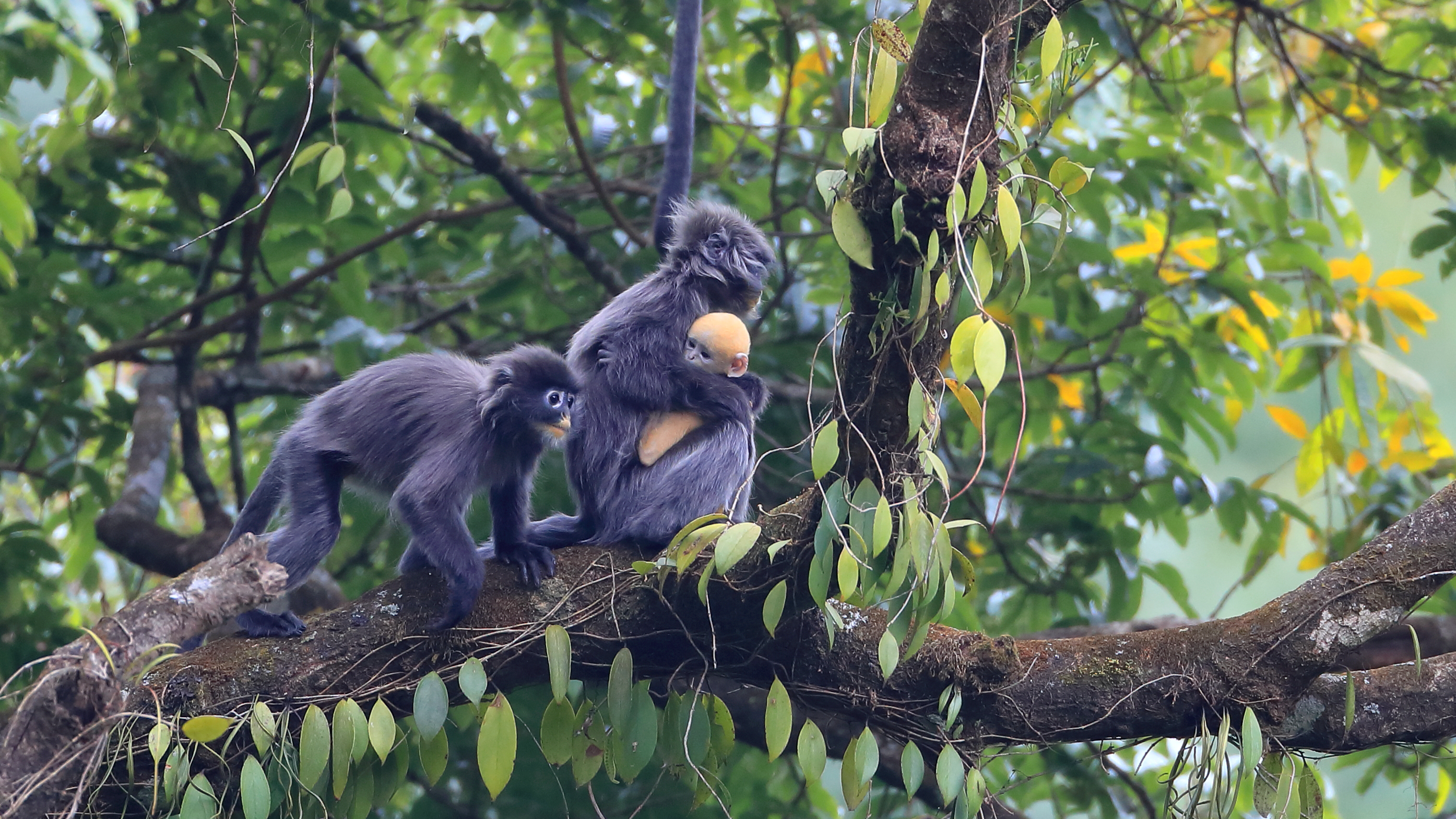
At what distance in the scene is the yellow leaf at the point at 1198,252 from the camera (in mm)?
4047

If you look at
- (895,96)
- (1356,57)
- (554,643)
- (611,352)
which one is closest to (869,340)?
(895,96)

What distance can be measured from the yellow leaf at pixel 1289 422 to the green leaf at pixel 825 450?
11.1ft

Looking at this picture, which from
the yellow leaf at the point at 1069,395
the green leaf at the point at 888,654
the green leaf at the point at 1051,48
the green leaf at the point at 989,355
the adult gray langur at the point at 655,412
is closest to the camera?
the green leaf at the point at 989,355

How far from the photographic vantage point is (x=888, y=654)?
71.9 inches

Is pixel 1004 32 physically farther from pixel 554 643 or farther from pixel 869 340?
pixel 554 643

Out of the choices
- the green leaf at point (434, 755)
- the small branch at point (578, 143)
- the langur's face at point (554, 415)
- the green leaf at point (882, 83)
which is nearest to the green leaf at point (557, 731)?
the green leaf at point (434, 755)

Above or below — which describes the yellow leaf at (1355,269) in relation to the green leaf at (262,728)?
above

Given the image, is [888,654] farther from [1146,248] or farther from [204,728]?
[1146,248]

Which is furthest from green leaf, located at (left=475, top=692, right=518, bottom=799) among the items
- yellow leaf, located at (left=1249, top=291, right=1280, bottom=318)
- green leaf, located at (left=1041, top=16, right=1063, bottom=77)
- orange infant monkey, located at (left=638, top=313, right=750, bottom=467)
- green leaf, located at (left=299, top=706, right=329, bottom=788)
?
yellow leaf, located at (left=1249, top=291, right=1280, bottom=318)

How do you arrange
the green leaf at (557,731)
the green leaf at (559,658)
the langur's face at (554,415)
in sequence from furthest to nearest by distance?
the langur's face at (554,415) → the green leaf at (557,731) → the green leaf at (559,658)

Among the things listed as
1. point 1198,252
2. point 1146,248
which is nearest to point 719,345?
point 1146,248

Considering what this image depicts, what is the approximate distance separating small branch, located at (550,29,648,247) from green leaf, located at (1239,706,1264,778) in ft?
8.06

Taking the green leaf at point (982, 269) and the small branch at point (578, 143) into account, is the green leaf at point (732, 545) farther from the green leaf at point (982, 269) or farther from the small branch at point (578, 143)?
the small branch at point (578, 143)

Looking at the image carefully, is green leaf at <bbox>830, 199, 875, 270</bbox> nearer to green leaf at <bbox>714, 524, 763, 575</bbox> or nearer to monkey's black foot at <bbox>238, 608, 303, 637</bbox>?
green leaf at <bbox>714, 524, 763, 575</bbox>
